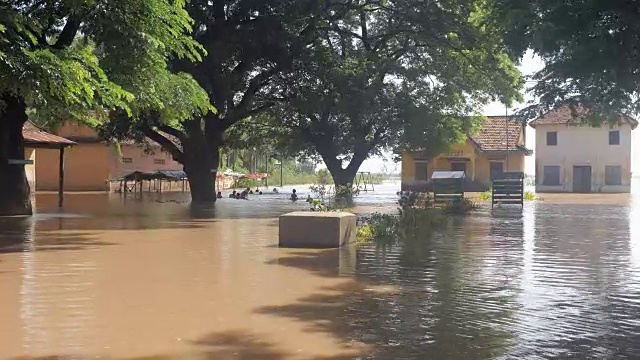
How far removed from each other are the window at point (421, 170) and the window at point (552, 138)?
10.3m

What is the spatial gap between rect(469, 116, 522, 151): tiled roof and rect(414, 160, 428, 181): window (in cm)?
431

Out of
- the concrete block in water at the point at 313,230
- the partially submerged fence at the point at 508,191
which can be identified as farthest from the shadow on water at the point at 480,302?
the partially submerged fence at the point at 508,191

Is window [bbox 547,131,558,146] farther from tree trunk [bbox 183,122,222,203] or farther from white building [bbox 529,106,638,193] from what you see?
tree trunk [bbox 183,122,222,203]

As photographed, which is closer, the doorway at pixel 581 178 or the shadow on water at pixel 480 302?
the shadow on water at pixel 480 302

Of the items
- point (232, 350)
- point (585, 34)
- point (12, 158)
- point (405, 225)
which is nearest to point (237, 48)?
point (12, 158)

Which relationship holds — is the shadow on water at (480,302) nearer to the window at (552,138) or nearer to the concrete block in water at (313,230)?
the concrete block in water at (313,230)

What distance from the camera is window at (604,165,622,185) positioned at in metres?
51.9

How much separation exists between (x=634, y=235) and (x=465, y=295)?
9680 mm

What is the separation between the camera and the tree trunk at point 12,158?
18.9 metres

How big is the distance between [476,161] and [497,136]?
10.8ft

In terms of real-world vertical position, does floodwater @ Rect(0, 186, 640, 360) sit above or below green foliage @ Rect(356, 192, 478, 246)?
below

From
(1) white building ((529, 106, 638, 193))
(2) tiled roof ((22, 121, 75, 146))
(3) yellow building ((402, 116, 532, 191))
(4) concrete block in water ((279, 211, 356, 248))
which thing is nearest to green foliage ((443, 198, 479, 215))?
(4) concrete block in water ((279, 211, 356, 248))

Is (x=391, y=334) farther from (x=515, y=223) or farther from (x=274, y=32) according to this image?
(x=274, y=32)

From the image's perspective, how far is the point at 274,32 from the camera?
24.9m
